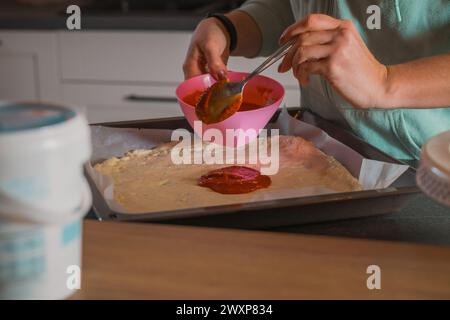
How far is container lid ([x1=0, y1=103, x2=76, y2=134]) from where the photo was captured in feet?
1.29

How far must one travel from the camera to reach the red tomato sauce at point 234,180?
2.76 ft

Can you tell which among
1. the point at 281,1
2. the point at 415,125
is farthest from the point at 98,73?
the point at 415,125

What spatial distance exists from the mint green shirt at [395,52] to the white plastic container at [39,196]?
659 millimetres

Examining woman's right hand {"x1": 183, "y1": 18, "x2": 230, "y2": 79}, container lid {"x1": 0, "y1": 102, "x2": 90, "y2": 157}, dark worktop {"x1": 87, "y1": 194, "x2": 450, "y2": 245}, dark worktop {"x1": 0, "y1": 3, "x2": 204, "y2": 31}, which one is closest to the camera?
container lid {"x1": 0, "y1": 102, "x2": 90, "y2": 157}

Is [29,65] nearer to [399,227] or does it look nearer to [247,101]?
[247,101]

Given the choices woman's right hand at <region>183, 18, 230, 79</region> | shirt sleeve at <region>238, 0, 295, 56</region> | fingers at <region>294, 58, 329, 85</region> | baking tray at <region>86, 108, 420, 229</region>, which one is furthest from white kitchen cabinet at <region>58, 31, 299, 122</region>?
baking tray at <region>86, 108, 420, 229</region>

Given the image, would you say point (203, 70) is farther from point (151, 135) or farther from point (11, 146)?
point (11, 146)

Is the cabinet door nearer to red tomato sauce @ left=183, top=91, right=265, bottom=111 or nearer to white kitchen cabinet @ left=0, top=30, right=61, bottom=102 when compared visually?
white kitchen cabinet @ left=0, top=30, right=61, bottom=102

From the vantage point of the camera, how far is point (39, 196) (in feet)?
1.29

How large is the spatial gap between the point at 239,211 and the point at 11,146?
0.35 metres

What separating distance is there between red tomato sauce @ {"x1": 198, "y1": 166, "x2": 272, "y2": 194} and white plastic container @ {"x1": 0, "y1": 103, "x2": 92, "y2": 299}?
411 mm

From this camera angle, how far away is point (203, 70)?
108cm

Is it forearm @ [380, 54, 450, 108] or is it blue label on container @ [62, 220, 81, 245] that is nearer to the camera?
blue label on container @ [62, 220, 81, 245]

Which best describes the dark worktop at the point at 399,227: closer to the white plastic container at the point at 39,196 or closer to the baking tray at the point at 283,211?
the baking tray at the point at 283,211
